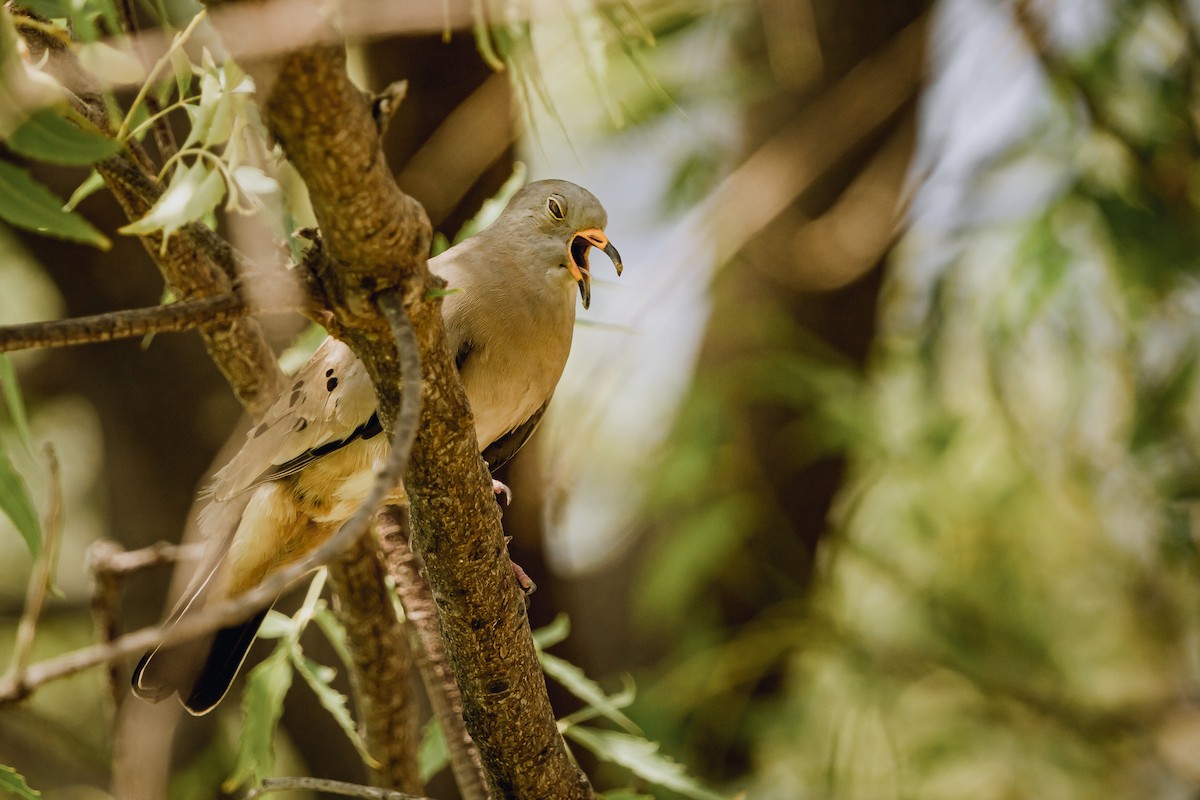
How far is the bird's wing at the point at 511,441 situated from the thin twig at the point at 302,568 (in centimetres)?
99

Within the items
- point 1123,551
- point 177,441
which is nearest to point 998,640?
point 1123,551

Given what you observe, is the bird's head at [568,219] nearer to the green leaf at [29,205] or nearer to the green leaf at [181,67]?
the green leaf at [181,67]

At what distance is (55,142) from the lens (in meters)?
0.94

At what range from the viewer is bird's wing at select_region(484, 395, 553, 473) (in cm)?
205

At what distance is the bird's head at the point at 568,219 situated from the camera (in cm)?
204

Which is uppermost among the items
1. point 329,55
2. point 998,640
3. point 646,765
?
point 329,55

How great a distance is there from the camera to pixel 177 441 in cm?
332

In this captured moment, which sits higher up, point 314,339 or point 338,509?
point 314,339

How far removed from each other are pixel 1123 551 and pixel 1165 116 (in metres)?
1.41

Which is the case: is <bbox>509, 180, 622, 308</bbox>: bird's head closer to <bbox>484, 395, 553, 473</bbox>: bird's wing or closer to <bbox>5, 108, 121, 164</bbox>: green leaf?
<bbox>484, 395, 553, 473</bbox>: bird's wing

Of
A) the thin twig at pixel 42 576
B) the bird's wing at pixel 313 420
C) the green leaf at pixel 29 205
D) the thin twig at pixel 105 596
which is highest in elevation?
the green leaf at pixel 29 205

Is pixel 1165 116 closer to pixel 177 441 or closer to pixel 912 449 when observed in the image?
pixel 912 449

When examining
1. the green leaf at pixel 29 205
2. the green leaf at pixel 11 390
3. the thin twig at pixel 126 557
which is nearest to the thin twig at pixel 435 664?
the thin twig at pixel 126 557

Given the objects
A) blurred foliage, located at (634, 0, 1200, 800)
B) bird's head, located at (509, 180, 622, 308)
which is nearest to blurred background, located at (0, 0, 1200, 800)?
blurred foliage, located at (634, 0, 1200, 800)
